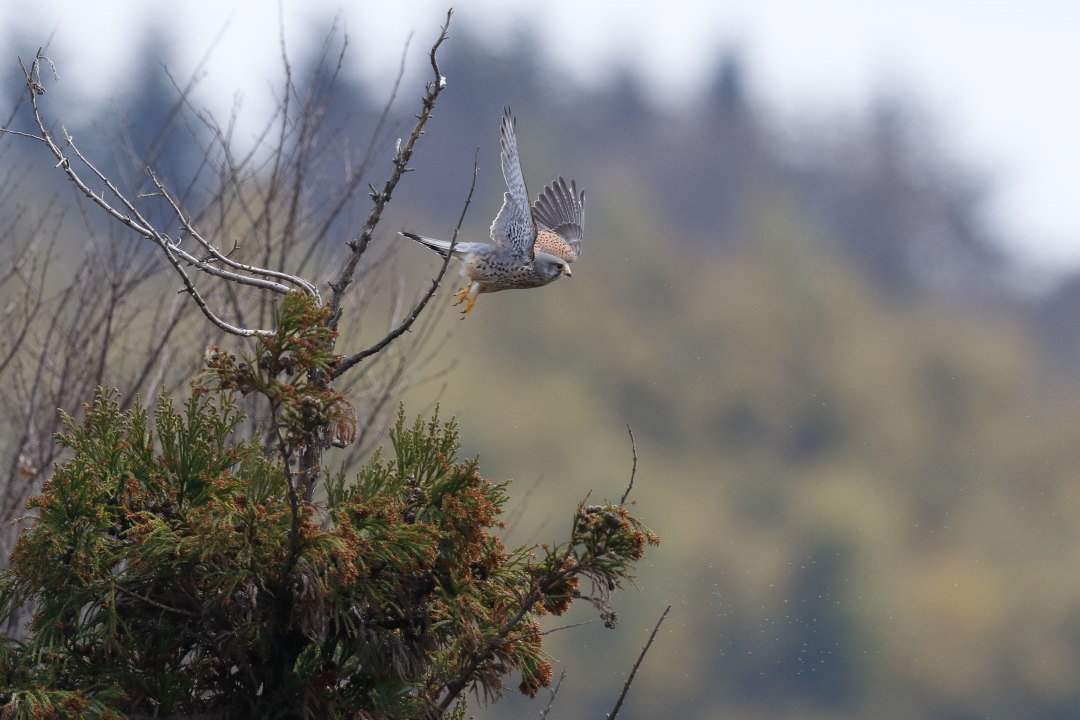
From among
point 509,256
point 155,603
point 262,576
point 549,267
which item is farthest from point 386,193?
point 549,267

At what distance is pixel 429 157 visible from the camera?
26.0 meters

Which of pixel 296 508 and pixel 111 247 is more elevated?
pixel 111 247

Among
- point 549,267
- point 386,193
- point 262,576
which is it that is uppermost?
point 549,267

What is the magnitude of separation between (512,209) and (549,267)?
35 centimetres

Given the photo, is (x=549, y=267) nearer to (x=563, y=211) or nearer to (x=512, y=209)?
(x=512, y=209)

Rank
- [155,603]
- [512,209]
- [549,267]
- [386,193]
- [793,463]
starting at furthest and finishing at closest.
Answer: [793,463], [549,267], [512,209], [386,193], [155,603]

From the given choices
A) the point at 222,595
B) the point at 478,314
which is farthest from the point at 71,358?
the point at 478,314

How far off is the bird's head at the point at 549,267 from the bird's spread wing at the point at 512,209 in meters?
0.10

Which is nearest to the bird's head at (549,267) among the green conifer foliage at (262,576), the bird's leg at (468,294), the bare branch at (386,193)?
→ the bird's leg at (468,294)

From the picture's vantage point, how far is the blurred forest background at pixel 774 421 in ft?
103

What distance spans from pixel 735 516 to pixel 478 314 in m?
8.97

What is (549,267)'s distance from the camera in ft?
16.2

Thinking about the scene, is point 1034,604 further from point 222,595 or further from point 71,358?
point 222,595

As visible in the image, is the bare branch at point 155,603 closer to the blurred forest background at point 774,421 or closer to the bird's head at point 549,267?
the bird's head at point 549,267
